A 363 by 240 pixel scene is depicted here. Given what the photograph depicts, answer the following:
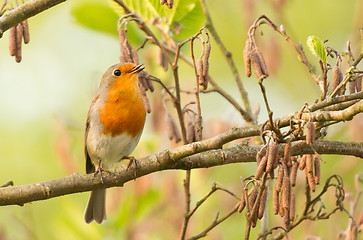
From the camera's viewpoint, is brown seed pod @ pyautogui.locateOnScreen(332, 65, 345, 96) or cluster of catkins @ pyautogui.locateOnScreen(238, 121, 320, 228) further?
brown seed pod @ pyautogui.locateOnScreen(332, 65, 345, 96)

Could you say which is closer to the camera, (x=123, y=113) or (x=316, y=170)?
(x=316, y=170)

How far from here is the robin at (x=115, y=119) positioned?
443cm

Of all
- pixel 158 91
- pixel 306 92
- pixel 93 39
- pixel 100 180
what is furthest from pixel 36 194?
pixel 93 39

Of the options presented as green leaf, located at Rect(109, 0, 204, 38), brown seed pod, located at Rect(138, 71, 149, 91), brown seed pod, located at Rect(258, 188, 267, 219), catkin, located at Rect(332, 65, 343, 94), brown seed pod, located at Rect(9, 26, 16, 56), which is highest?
green leaf, located at Rect(109, 0, 204, 38)

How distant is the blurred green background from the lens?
464 cm

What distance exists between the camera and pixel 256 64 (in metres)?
2.59

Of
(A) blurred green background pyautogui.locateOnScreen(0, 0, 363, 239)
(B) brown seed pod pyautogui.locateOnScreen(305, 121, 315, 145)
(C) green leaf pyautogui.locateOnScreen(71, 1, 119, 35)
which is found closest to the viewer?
(B) brown seed pod pyautogui.locateOnScreen(305, 121, 315, 145)

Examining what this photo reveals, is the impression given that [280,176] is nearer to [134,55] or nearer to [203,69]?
[203,69]

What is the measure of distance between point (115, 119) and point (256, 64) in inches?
80.8

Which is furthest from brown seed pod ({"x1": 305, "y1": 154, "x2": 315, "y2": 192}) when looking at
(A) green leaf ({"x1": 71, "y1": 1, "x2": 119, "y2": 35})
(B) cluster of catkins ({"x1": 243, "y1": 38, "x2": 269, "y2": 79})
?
(A) green leaf ({"x1": 71, "y1": 1, "x2": 119, "y2": 35})

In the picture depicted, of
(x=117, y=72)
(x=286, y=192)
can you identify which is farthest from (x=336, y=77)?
(x=117, y=72)

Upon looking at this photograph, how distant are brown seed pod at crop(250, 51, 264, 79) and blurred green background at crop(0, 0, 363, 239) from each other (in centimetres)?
122

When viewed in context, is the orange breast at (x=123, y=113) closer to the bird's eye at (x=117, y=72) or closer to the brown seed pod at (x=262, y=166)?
the bird's eye at (x=117, y=72)

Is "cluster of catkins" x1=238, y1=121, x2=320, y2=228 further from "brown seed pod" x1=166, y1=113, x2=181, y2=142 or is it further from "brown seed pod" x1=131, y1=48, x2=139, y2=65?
"brown seed pod" x1=131, y1=48, x2=139, y2=65
